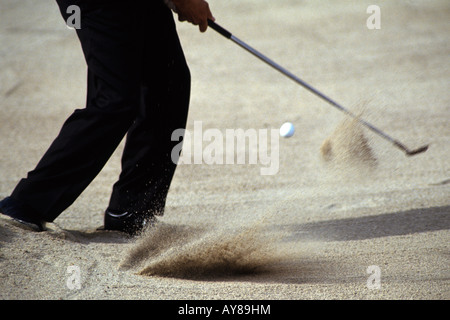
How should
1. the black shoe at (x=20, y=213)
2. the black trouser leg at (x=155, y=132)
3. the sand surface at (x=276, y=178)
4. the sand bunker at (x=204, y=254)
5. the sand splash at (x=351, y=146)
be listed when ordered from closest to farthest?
the sand surface at (x=276, y=178) → the sand bunker at (x=204, y=254) → the black shoe at (x=20, y=213) → the black trouser leg at (x=155, y=132) → the sand splash at (x=351, y=146)

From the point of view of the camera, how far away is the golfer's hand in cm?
340

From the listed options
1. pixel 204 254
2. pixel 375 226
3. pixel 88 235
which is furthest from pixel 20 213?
pixel 375 226

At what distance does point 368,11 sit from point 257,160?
4818 mm

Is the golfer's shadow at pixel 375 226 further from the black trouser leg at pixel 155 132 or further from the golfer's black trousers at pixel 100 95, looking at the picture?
the golfer's black trousers at pixel 100 95

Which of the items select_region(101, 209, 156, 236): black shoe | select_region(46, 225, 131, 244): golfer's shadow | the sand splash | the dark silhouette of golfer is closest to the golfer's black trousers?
the dark silhouette of golfer

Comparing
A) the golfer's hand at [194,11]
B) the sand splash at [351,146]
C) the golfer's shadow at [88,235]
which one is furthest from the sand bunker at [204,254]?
the golfer's hand at [194,11]

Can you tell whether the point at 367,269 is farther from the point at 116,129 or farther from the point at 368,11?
the point at 368,11

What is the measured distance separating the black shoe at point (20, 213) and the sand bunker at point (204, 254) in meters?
0.53

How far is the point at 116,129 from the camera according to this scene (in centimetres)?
323

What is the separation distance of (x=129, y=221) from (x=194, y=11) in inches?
48.8

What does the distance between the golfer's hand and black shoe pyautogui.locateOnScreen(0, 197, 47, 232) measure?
1319 millimetres

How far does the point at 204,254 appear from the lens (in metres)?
3.21

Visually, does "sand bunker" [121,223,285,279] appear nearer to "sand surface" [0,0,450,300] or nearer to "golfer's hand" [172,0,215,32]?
"sand surface" [0,0,450,300]

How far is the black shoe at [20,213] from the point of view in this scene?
10.7 ft
